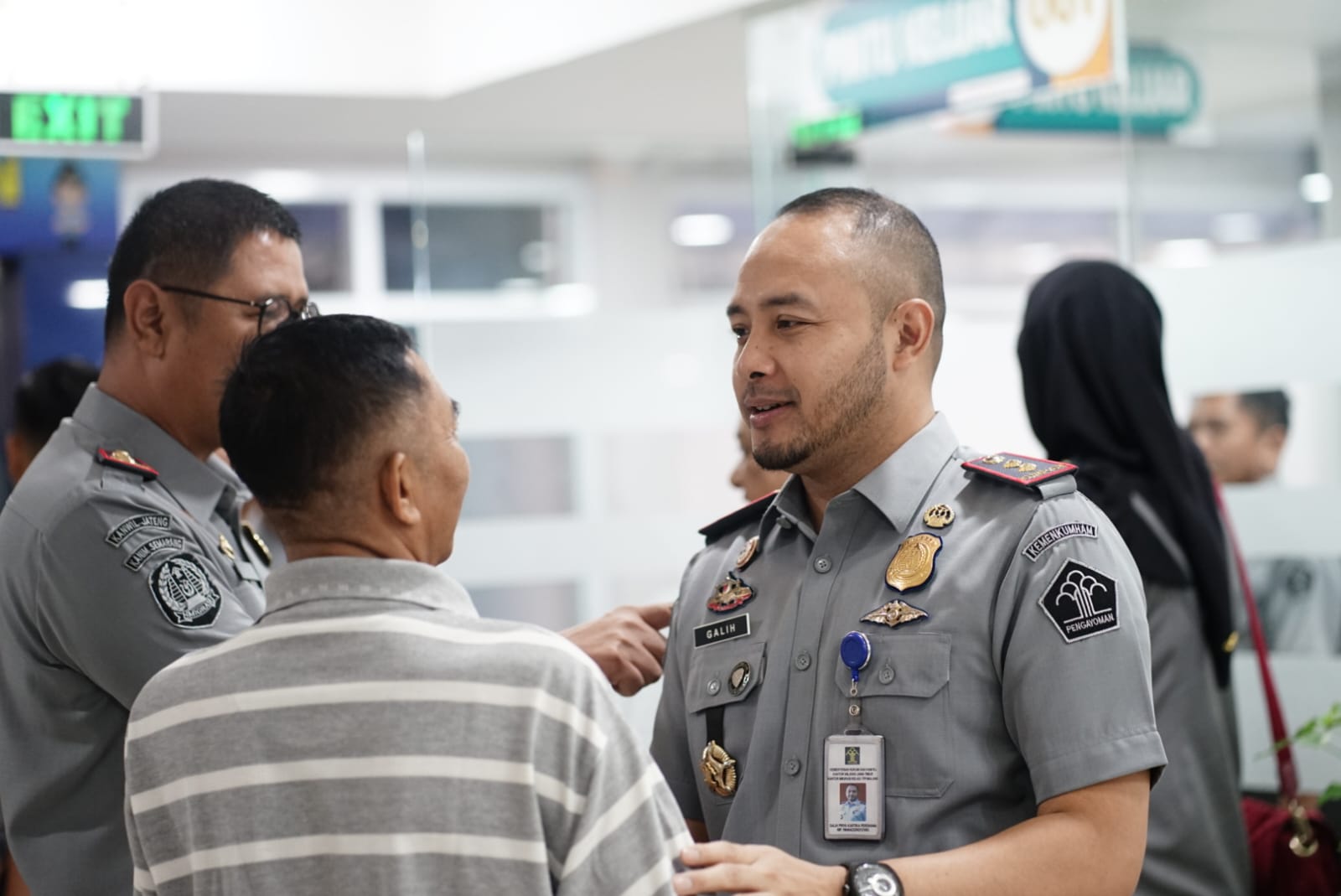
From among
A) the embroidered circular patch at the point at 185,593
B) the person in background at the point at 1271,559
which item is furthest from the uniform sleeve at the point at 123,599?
the person in background at the point at 1271,559

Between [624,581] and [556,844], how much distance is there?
10.3 feet

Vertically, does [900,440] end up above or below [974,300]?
below

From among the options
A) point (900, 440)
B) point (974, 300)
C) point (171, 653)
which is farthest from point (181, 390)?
point (974, 300)

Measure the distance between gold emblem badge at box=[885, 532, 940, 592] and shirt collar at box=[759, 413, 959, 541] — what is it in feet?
0.14

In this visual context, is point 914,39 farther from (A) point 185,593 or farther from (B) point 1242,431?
(A) point 185,593

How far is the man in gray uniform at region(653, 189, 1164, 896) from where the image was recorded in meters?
1.57

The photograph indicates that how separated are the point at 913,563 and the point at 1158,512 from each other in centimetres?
110

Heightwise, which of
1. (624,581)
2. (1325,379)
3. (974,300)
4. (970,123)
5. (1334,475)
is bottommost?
(624,581)

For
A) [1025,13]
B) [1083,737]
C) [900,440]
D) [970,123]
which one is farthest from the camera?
[970,123]

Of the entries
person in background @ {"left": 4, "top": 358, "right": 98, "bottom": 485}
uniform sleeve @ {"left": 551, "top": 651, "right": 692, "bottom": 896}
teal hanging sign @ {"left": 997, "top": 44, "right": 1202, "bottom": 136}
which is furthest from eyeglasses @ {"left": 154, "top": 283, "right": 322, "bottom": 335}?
teal hanging sign @ {"left": 997, "top": 44, "right": 1202, "bottom": 136}

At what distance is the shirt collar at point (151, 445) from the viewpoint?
217 cm

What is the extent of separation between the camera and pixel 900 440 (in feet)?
6.14

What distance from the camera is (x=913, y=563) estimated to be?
1750 mm

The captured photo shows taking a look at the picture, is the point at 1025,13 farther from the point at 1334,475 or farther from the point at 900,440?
the point at 900,440
